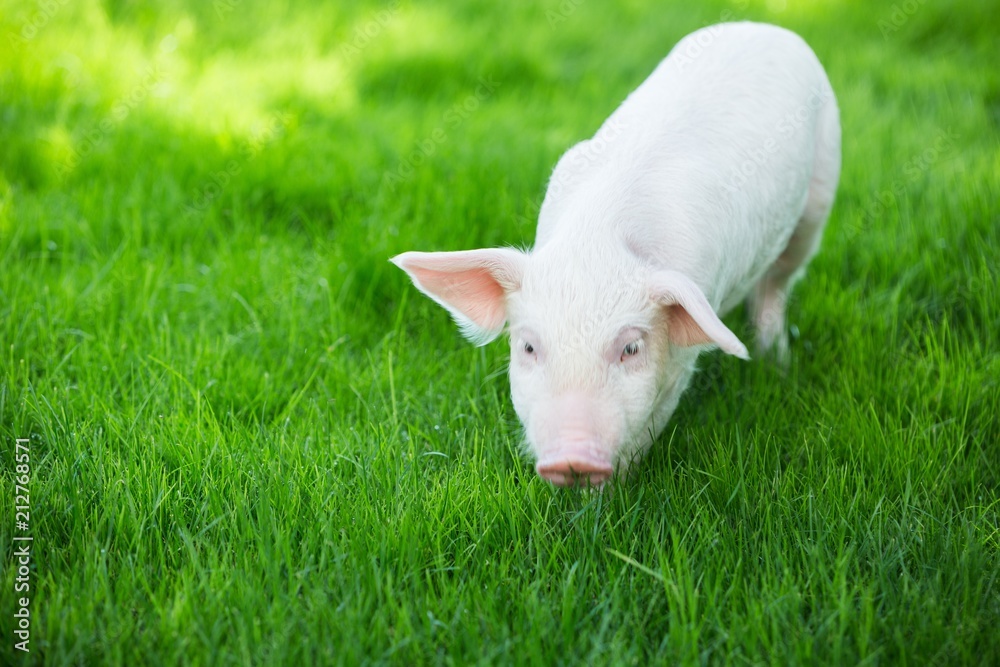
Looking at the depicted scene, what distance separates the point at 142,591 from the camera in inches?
88.0

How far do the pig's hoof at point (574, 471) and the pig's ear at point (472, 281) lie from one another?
22.9 inches

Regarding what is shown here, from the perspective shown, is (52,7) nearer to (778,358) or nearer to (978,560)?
(778,358)

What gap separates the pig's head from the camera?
7.72 ft

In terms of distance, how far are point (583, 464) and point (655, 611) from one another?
0.41 m

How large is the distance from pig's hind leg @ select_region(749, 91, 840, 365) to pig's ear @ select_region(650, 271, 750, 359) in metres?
1.15

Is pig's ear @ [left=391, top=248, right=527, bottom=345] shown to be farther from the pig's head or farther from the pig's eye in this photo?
the pig's eye

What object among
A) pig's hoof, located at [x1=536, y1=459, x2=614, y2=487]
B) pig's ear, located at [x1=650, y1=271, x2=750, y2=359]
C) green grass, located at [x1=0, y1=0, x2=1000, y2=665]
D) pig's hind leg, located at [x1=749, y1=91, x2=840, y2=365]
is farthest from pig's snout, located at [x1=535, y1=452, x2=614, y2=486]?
pig's hind leg, located at [x1=749, y1=91, x2=840, y2=365]

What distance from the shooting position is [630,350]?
8.23 ft

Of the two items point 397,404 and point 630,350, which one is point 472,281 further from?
point 397,404

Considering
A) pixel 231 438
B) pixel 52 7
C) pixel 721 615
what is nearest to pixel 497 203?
pixel 231 438

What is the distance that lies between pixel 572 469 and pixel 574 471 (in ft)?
0.04

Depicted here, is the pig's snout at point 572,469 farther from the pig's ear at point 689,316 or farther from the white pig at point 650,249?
the pig's ear at point 689,316

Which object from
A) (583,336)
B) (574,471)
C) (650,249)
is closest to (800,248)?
(650,249)

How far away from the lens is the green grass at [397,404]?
217 centimetres
